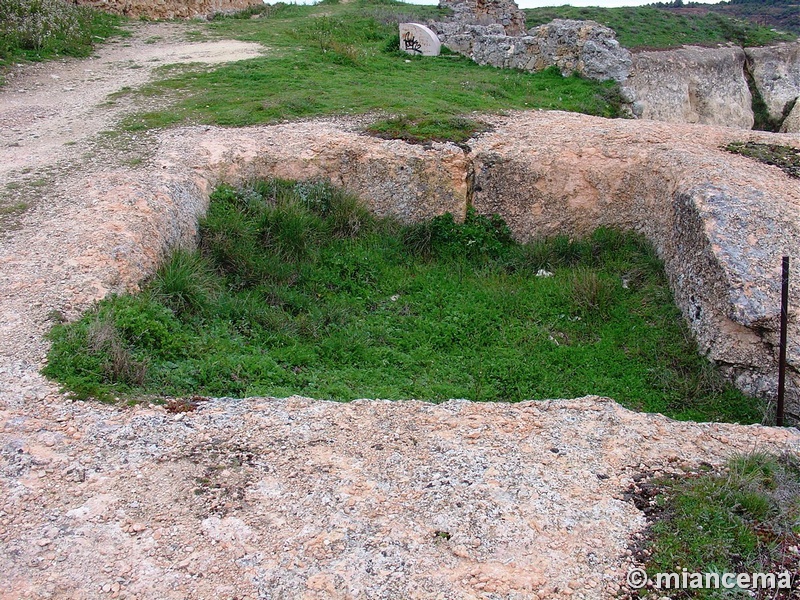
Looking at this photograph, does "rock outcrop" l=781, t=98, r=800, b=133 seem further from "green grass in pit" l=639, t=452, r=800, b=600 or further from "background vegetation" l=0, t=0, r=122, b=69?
"background vegetation" l=0, t=0, r=122, b=69

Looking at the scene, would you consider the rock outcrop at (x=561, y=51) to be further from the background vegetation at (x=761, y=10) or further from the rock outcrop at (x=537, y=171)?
the background vegetation at (x=761, y=10)

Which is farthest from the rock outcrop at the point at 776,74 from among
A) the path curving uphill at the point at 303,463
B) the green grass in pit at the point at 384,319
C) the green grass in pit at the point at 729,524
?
the green grass in pit at the point at 729,524

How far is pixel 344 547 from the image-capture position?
3289 millimetres

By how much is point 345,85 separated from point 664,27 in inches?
486

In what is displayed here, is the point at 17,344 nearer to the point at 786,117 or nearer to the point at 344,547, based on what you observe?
the point at 344,547

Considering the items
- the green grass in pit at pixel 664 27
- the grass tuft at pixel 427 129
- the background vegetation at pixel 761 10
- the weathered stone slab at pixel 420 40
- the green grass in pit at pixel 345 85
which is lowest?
the grass tuft at pixel 427 129

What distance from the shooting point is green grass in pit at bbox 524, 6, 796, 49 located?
56.9 ft

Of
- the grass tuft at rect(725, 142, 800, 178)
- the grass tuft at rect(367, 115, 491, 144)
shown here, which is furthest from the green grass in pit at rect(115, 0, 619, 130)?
the grass tuft at rect(725, 142, 800, 178)

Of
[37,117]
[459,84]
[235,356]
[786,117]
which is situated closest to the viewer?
[235,356]

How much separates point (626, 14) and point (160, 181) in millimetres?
18233

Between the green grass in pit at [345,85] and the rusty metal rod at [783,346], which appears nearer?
the rusty metal rod at [783,346]

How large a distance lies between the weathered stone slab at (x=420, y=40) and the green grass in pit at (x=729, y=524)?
38.8 ft

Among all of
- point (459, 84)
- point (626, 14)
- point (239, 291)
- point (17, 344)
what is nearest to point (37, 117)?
point (239, 291)

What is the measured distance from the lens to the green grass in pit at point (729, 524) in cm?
325
